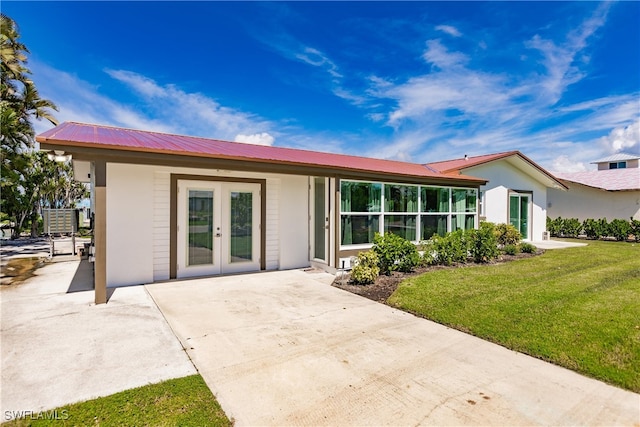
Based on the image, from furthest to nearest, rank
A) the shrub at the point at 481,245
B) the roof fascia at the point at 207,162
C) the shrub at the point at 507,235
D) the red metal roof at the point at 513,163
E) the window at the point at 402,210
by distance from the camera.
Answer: the red metal roof at the point at 513,163 < the shrub at the point at 507,235 < the shrub at the point at 481,245 < the window at the point at 402,210 < the roof fascia at the point at 207,162

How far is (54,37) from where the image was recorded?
11688mm

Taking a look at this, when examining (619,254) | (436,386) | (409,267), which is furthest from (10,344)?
(619,254)

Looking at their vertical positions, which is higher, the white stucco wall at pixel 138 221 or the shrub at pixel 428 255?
the white stucco wall at pixel 138 221

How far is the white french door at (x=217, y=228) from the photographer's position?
7.83m

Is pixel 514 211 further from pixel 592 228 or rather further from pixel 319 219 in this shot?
pixel 319 219

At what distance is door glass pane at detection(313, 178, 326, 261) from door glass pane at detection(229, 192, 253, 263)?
73.0 inches

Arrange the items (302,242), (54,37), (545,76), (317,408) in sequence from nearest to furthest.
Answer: (317,408)
(302,242)
(54,37)
(545,76)

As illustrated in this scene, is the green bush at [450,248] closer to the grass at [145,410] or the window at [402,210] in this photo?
the window at [402,210]

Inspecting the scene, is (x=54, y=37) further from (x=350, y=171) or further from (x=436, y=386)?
(x=436, y=386)

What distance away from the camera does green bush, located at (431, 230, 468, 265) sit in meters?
9.50

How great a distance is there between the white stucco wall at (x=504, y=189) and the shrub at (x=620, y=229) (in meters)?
3.91

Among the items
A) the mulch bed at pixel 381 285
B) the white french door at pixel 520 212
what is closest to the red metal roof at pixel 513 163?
the white french door at pixel 520 212

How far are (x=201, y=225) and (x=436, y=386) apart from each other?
6411 millimetres

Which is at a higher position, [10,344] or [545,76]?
[545,76]
